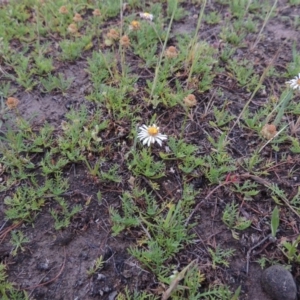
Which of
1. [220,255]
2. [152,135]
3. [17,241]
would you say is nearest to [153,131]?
[152,135]

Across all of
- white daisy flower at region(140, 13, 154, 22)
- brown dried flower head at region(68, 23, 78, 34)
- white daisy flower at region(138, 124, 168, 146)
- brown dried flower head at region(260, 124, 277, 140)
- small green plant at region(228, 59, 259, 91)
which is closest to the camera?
brown dried flower head at region(260, 124, 277, 140)

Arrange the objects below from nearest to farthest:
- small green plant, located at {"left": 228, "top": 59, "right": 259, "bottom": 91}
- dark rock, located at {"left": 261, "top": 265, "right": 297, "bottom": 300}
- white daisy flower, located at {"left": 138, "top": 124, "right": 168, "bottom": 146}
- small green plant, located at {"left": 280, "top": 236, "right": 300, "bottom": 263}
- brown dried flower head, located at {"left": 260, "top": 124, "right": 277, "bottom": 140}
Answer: dark rock, located at {"left": 261, "top": 265, "right": 297, "bottom": 300}
small green plant, located at {"left": 280, "top": 236, "right": 300, "bottom": 263}
brown dried flower head, located at {"left": 260, "top": 124, "right": 277, "bottom": 140}
white daisy flower, located at {"left": 138, "top": 124, "right": 168, "bottom": 146}
small green plant, located at {"left": 228, "top": 59, "right": 259, "bottom": 91}

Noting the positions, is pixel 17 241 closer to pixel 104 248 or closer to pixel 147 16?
pixel 104 248

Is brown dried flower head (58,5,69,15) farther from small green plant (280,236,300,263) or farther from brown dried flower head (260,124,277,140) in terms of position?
small green plant (280,236,300,263)

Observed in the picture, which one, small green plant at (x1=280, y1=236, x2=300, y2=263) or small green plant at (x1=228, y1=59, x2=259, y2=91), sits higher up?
small green plant at (x1=228, y1=59, x2=259, y2=91)

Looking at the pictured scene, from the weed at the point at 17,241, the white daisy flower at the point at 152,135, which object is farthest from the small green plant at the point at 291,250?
the weed at the point at 17,241

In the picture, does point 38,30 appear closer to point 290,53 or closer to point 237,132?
point 237,132

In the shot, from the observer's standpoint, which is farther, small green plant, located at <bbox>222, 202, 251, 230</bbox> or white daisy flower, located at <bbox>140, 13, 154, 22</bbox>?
white daisy flower, located at <bbox>140, 13, 154, 22</bbox>

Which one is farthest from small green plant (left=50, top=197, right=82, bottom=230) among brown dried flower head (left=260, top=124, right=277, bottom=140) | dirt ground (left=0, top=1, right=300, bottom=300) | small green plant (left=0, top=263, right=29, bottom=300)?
brown dried flower head (left=260, top=124, right=277, bottom=140)

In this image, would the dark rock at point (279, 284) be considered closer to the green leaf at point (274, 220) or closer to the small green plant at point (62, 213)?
the green leaf at point (274, 220)
